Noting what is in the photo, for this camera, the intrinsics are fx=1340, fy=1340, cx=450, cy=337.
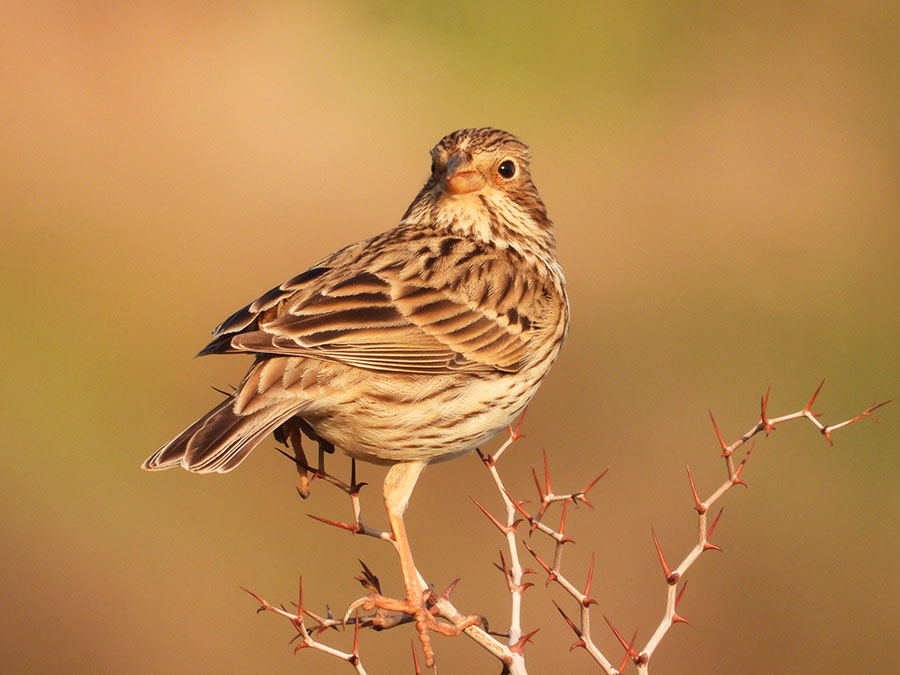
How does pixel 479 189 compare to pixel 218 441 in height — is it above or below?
above

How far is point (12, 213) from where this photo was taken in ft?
41.4

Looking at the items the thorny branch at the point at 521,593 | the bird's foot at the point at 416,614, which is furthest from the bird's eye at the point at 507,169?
the bird's foot at the point at 416,614

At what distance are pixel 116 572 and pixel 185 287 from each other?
3.21 meters

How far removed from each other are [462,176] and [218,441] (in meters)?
1.77

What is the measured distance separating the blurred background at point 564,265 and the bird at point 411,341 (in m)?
3.42

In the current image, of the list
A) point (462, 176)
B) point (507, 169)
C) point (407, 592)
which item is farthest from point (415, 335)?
point (507, 169)

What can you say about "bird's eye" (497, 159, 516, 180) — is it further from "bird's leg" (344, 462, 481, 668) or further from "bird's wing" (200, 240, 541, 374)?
"bird's leg" (344, 462, 481, 668)

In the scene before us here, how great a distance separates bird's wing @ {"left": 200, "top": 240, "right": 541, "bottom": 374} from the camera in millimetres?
4910

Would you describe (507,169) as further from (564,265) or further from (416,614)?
(564,265)

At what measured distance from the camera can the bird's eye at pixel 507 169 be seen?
595 centimetres

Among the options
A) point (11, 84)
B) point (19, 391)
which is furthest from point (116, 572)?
point (11, 84)

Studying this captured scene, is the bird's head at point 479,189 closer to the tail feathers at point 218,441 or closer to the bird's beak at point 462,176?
the bird's beak at point 462,176

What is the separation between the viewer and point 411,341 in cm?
518

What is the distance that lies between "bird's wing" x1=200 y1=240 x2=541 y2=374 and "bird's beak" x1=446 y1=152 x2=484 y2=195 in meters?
0.27
